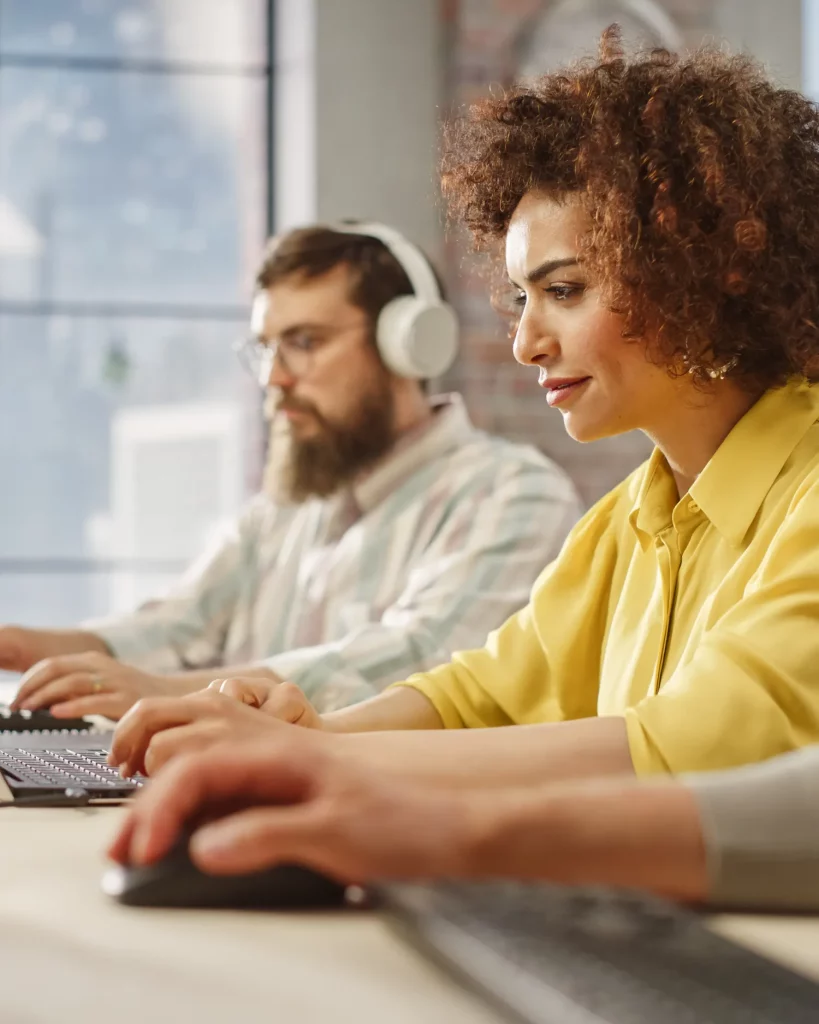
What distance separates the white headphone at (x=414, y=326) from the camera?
7.95 ft

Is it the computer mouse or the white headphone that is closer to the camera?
the computer mouse

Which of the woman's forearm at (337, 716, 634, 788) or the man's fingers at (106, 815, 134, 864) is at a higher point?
the man's fingers at (106, 815, 134, 864)

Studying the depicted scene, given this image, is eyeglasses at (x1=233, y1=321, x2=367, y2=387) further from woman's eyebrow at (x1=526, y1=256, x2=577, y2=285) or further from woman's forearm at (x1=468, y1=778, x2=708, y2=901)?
woman's forearm at (x1=468, y1=778, x2=708, y2=901)

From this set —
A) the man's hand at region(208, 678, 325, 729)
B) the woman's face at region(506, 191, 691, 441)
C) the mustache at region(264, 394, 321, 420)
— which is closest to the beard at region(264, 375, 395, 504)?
the mustache at region(264, 394, 321, 420)

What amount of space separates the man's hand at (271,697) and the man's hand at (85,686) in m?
0.35

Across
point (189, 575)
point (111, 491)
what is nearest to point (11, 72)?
point (111, 491)

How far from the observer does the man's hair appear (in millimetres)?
2477

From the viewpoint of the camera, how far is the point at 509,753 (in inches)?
37.2

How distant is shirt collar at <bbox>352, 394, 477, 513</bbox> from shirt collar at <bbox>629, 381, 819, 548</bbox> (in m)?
1.17

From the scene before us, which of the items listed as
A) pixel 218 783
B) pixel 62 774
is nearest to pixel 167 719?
pixel 62 774

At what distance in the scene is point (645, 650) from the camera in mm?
1246

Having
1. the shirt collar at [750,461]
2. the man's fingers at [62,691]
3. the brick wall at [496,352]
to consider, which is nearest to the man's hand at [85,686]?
the man's fingers at [62,691]

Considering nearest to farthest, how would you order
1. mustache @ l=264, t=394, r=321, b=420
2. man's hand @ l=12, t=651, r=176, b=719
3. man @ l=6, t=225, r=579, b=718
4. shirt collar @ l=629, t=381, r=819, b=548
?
shirt collar @ l=629, t=381, r=819, b=548
man's hand @ l=12, t=651, r=176, b=719
man @ l=6, t=225, r=579, b=718
mustache @ l=264, t=394, r=321, b=420

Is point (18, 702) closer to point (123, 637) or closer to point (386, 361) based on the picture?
point (123, 637)
